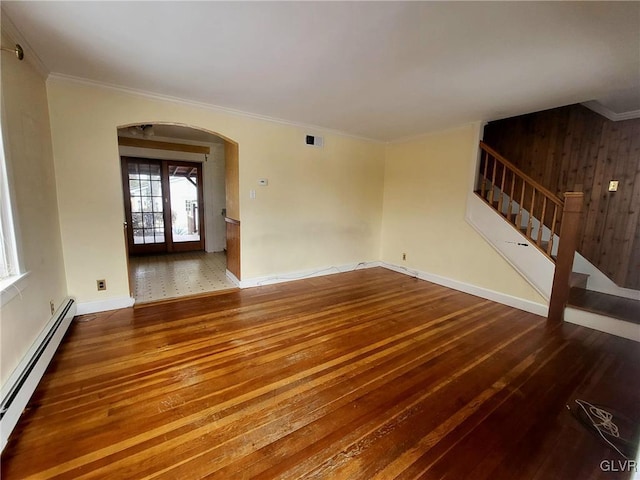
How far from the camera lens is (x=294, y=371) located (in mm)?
2064

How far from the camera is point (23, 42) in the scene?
2.00 m

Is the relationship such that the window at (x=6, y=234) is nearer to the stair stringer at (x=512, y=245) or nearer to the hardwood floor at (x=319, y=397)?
the hardwood floor at (x=319, y=397)

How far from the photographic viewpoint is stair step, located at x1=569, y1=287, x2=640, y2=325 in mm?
2865

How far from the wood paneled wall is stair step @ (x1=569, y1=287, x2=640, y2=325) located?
0.31 meters

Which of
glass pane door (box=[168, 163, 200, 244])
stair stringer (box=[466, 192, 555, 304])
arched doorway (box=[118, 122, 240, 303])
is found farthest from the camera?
glass pane door (box=[168, 163, 200, 244])

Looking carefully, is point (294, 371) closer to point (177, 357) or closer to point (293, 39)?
point (177, 357)

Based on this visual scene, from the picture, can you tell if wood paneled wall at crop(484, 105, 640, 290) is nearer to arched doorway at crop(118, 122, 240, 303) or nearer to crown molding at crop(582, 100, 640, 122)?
crown molding at crop(582, 100, 640, 122)

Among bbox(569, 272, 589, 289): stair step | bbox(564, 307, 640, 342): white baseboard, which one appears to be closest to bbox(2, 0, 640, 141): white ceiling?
bbox(569, 272, 589, 289): stair step

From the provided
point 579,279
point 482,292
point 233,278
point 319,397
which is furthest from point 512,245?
point 233,278

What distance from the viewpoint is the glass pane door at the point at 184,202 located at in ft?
19.4

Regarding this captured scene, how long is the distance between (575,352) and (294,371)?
99.8 inches

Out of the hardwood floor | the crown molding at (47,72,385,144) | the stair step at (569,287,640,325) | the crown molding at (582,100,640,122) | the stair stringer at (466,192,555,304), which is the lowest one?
the hardwood floor

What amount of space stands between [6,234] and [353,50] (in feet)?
8.83

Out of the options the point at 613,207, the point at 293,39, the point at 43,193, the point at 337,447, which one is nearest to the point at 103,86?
the point at 43,193
